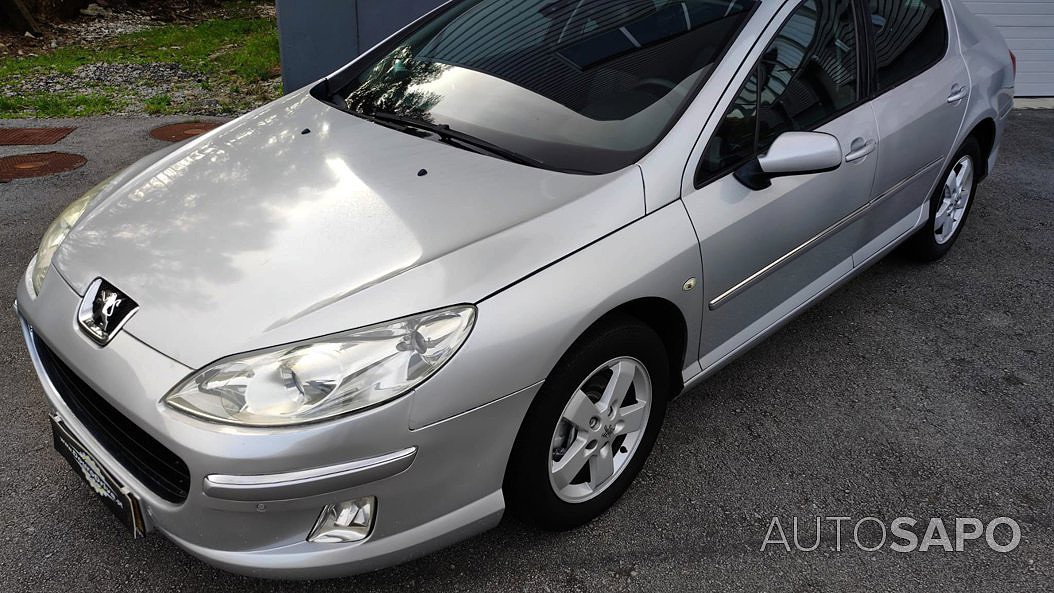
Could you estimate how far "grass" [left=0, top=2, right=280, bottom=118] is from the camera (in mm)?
6508

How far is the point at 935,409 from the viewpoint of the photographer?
2.98 m

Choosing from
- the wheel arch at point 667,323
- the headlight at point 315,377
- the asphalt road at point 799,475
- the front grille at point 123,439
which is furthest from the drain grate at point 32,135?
the wheel arch at point 667,323

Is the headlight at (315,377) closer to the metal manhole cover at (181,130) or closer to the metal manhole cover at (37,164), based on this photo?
the metal manhole cover at (37,164)

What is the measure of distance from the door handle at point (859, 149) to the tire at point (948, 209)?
0.94 m

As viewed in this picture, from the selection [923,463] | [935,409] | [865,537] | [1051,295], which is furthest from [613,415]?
[1051,295]

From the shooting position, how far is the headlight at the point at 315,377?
173cm

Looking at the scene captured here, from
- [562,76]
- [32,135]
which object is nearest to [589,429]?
[562,76]

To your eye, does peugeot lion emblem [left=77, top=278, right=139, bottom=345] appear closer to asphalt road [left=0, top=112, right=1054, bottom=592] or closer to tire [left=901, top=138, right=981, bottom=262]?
asphalt road [left=0, top=112, right=1054, bottom=592]

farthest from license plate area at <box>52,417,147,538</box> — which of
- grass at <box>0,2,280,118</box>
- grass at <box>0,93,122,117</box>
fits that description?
grass at <box>0,93,122,117</box>

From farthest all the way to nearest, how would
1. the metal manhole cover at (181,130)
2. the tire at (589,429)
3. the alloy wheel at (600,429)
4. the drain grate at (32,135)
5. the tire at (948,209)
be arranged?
the metal manhole cover at (181,130)
the drain grate at (32,135)
the tire at (948,209)
the alloy wheel at (600,429)
the tire at (589,429)

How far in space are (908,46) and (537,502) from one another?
2471 millimetres

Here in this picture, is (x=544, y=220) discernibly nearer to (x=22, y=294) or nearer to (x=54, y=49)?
(x=22, y=294)

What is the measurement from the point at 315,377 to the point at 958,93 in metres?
3.07

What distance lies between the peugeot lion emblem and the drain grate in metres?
4.28
